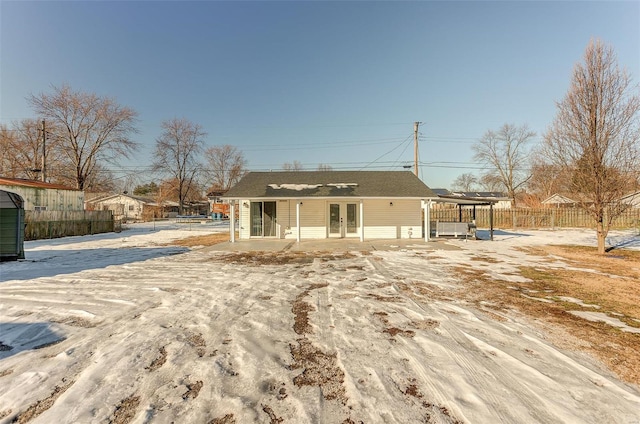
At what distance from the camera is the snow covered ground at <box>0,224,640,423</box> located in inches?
84.4

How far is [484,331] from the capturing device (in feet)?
11.9

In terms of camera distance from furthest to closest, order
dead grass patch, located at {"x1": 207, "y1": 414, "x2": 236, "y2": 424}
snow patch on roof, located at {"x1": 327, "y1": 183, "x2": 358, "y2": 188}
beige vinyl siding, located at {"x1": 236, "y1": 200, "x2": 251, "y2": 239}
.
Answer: snow patch on roof, located at {"x1": 327, "y1": 183, "x2": 358, "y2": 188} < beige vinyl siding, located at {"x1": 236, "y1": 200, "x2": 251, "y2": 239} < dead grass patch, located at {"x1": 207, "y1": 414, "x2": 236, "y2": 424}

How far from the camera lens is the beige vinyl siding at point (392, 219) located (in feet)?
51.0

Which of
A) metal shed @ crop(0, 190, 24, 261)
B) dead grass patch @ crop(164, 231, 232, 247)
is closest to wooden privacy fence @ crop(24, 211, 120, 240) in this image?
dead grass patch @ crop(164, 231, 232, 247)

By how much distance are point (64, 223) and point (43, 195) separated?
93.6 inches

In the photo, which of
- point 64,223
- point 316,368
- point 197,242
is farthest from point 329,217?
point 64,223

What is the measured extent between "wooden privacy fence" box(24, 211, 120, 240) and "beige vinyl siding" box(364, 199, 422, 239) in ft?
63.0

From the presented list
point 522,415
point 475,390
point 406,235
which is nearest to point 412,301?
point 475,390

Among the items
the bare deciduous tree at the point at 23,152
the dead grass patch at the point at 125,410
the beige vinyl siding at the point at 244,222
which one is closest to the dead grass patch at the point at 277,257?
the beige vinyl siding at the point at 244,222

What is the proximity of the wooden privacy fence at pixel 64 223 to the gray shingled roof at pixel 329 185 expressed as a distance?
11.6 meters

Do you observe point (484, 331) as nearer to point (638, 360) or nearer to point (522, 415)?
point (638, 360)

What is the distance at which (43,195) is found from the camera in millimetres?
17469

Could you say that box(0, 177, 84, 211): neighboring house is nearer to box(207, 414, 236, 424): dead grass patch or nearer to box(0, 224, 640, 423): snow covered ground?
box(0, 224, 640, 423): snow covered ground

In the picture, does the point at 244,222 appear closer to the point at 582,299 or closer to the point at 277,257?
the point at 277,257
